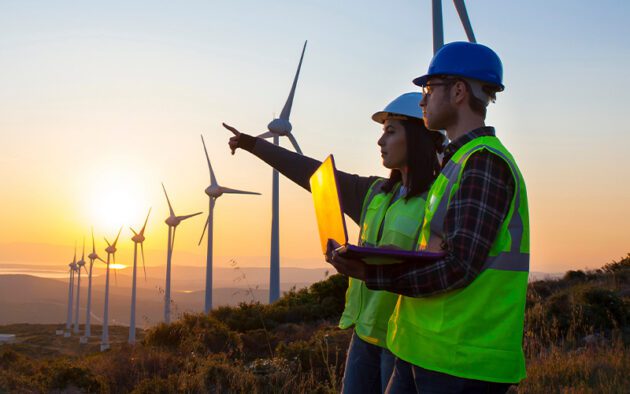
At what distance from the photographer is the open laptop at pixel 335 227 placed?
222 cm

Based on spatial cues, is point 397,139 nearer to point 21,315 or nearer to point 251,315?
point 251,315

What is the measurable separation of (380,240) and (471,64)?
3.62ft

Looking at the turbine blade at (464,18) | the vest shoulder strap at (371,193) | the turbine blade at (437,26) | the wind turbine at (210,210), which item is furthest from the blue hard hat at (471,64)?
the wind turbine at (210,210)

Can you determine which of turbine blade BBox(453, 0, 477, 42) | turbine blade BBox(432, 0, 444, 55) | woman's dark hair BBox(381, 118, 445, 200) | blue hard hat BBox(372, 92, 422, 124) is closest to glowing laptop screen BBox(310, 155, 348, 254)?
woman's dark hair BBox(381, 118, 445, 200)

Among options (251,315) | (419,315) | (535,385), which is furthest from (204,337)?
(419,315)

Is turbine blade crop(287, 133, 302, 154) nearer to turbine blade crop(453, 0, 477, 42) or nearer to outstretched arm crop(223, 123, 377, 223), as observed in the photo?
turbine blade crop(453, 0, 477, 42)

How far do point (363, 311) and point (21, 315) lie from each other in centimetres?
17450

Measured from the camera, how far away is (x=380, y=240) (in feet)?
11.0

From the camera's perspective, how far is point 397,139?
11.5ft

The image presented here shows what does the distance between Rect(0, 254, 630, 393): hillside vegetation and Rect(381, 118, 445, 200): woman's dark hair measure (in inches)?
86.8

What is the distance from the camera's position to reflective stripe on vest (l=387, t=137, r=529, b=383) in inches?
88.2

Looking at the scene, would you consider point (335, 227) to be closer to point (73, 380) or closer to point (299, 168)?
point (299, 168)

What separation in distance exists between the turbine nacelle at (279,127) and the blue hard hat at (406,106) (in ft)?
85.0

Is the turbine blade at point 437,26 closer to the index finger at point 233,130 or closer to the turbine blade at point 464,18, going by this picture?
the turbine blade at point 464,18
